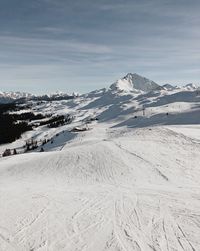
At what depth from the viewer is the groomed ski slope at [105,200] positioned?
50.8ft

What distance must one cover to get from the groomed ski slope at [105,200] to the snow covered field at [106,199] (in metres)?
0.04

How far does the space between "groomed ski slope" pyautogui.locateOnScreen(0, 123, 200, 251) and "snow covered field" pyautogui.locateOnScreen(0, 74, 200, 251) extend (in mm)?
41

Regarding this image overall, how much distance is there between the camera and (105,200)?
21594 millimetres

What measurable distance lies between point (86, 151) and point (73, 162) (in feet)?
11.7

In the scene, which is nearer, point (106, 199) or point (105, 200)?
point (105, 200)

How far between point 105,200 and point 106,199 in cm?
25

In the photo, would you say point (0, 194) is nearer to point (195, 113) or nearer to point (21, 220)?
point (21, 220)

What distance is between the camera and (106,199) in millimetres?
21828

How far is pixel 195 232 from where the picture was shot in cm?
1588

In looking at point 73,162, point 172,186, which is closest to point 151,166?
point 172,186

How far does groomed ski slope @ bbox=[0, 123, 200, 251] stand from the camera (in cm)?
1548

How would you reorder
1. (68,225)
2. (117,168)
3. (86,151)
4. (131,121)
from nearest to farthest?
(68,225) → (117,168) → (86,151) → (131,121)

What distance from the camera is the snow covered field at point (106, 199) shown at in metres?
15.5

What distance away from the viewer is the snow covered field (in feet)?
50.9
